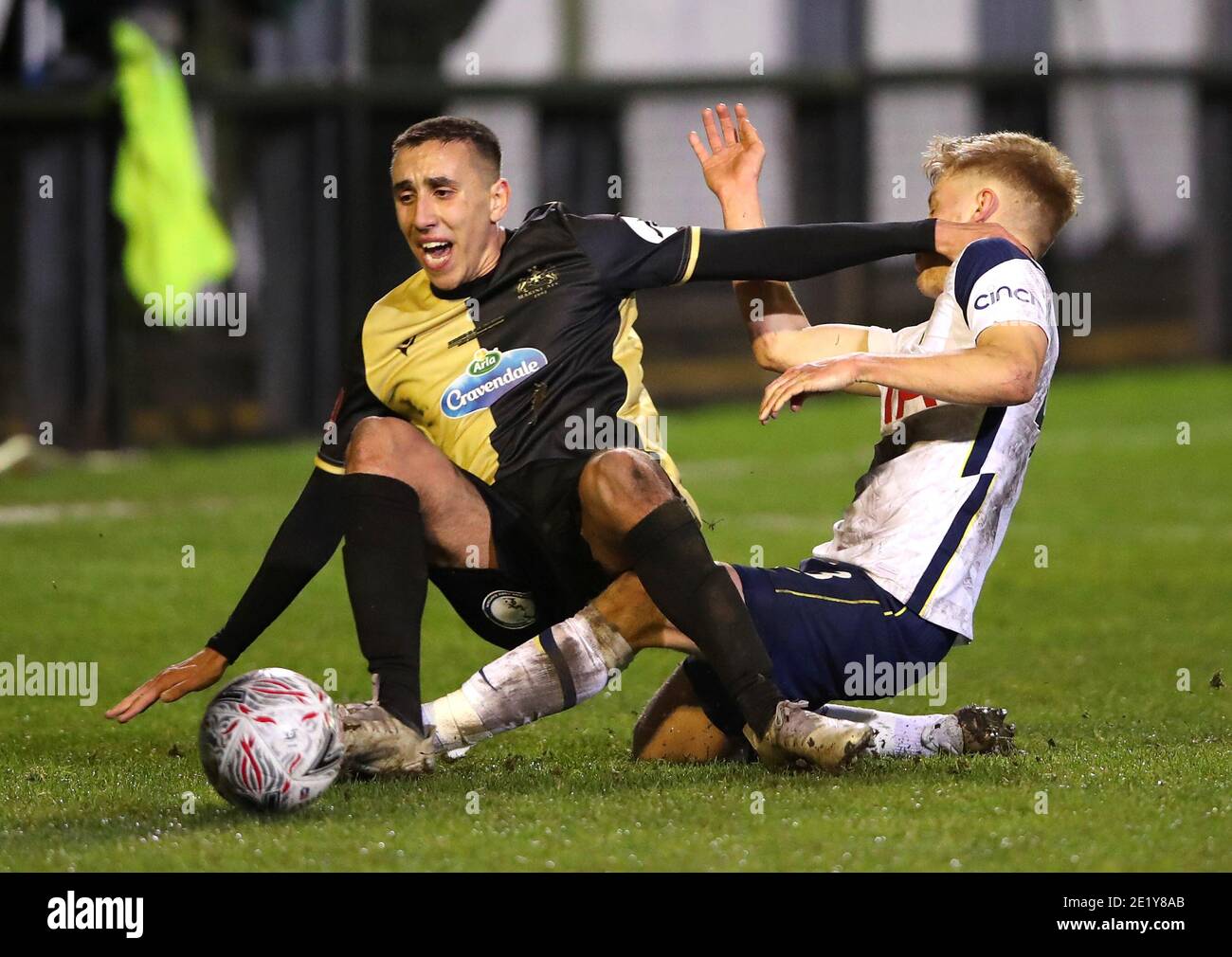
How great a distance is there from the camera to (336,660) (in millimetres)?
6227

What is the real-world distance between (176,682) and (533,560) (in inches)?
34.7

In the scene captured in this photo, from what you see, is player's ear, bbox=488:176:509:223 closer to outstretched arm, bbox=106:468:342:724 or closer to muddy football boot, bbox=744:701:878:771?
outstretched arm, bbox=106:468:342:724

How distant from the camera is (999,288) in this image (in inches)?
157

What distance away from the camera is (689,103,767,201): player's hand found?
15.4 ft

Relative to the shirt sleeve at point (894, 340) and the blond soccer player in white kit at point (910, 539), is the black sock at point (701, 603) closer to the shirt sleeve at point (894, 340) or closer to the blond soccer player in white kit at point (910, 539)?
the blond soccer player in white kit at point (910, 539)

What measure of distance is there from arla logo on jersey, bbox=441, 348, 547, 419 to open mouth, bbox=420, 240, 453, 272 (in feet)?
0.77

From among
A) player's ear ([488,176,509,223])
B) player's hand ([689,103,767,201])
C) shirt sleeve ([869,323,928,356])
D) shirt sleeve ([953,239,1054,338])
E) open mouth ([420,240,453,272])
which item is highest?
player's hand ([689,103,767,201])

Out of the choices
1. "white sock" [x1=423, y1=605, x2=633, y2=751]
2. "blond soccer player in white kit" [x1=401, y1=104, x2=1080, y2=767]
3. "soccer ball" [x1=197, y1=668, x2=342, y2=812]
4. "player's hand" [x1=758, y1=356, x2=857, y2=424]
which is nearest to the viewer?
"soccer ball" [x1=197, y1=668, x2=342, y2=812]

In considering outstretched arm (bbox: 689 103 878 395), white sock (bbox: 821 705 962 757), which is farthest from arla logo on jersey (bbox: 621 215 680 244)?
white sock (bbox: 821 705 962 757)

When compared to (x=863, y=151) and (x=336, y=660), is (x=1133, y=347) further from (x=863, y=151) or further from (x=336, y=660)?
(x=336, y=660)

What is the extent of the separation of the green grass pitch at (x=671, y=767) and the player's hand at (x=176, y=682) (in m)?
0.20

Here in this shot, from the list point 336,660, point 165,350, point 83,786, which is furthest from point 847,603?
point 165,350

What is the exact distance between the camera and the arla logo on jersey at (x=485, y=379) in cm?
445
